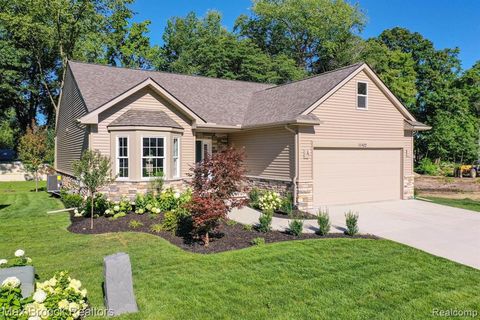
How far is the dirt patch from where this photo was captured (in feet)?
68.1

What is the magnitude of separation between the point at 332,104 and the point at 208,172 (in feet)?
26.1

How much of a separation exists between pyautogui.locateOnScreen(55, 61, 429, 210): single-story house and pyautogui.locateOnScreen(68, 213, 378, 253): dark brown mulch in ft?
7.14

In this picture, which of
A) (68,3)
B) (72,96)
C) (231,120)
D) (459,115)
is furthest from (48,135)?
→ (459,115)

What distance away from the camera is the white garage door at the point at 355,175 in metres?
14.7

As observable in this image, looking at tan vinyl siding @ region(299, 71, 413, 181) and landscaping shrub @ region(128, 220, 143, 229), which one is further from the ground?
tan vinyl siding @ region(299, 71, 413, 181)

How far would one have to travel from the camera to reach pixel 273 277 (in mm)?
6922

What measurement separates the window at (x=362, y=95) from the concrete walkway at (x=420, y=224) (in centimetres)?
434

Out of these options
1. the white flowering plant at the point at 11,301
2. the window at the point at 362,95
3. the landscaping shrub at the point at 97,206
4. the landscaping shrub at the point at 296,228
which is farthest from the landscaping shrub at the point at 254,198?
the white flowering plant at the point at 11,301

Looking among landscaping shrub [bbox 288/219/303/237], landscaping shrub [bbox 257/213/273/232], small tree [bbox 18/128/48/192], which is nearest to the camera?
landscaping shrub [bbox 288/219/303/237]

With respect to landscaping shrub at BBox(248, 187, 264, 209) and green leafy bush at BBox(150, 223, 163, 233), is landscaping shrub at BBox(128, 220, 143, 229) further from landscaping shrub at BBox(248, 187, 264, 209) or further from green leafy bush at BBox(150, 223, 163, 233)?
landscaping shrub at BBox(248, 187, 264, 209)

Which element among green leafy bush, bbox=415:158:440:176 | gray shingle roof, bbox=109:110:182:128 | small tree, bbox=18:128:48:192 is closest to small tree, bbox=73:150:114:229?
gray shingle roof, bbox=109:110:182:128

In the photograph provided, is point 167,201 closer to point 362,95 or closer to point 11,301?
point 11,301

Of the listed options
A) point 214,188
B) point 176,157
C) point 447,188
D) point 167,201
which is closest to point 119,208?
point 167,201

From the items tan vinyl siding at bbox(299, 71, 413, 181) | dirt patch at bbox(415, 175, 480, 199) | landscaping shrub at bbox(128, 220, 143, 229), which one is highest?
tan vinyl siding at bbox(299, 71, 413, 181)
